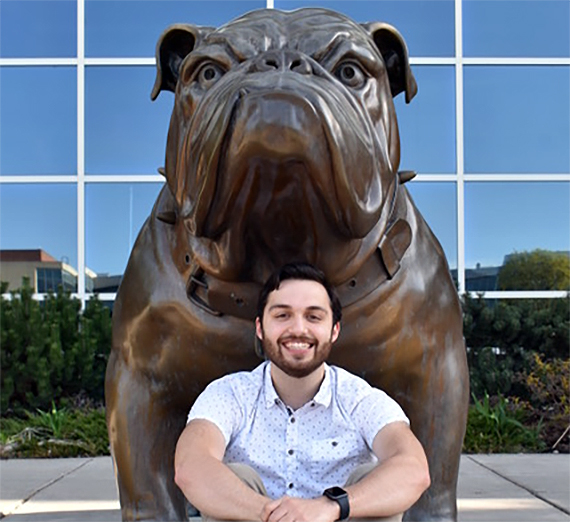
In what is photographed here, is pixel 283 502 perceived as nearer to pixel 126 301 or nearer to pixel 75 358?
pixel 126 301

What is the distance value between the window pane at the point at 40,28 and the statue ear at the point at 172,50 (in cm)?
679

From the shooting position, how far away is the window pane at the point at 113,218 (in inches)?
339

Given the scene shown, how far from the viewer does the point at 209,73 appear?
213 cm

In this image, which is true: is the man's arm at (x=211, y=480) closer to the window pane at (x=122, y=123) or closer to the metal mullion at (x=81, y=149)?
the metal mullion at (x=81, y=149)

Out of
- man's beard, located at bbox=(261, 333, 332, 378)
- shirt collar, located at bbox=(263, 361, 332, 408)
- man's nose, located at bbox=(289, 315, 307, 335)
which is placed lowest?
shirt collar, located at bbox=(263, 361, 332, 408)

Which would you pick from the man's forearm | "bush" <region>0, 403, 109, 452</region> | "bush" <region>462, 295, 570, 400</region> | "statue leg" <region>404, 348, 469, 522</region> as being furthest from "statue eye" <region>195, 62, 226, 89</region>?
"bush" <region>462, 295, 570, 400</region>

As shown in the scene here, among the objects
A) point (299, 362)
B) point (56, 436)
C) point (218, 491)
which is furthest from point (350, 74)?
point (56, 436)

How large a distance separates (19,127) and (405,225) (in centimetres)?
718

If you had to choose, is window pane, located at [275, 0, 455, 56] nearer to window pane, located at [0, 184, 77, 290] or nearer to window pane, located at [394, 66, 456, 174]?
window pane, located at [394, 66, 456, 174]

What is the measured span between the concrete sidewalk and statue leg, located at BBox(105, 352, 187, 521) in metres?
0.97

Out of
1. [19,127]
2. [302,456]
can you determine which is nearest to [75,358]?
[19,127]

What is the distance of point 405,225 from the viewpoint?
2.51 metres

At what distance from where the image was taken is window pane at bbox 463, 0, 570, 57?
880 cm

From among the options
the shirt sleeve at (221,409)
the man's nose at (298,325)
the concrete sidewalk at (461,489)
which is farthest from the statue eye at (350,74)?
the concrete sidewalk at (461,489)
